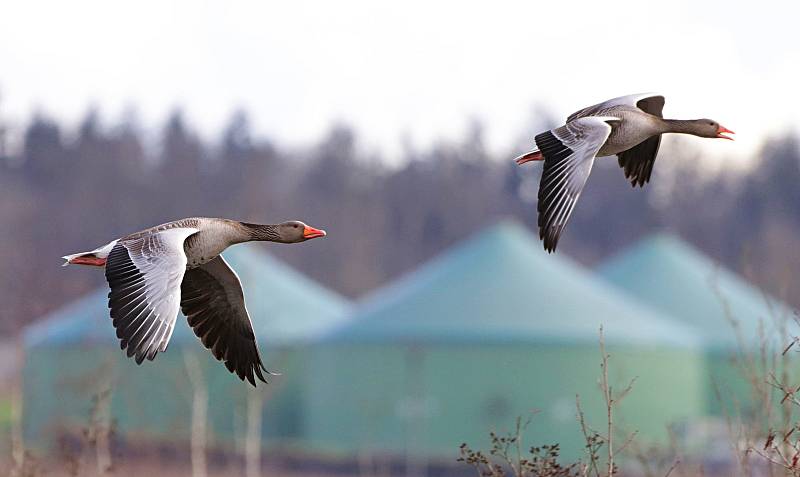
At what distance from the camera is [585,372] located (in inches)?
1602

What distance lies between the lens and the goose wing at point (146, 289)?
9.26 m

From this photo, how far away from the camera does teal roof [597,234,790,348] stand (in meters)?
A: 50.2

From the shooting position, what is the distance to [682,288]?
5194 cm

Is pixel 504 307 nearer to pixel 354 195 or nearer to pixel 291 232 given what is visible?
pixel 291 232

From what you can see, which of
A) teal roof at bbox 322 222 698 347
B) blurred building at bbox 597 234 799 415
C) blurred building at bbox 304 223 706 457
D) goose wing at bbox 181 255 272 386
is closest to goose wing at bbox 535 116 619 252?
goose wing at bbox 181 255 272 386

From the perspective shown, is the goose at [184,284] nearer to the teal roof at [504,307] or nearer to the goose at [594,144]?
the goose at [594,144]

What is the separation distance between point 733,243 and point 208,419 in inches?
2378

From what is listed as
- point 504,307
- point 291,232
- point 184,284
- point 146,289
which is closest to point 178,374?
point 504,307

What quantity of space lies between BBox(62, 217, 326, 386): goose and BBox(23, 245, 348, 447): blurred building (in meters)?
31.8

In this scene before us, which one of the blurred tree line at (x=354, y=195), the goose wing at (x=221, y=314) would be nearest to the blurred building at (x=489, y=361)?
the goose wing at (x=221, y=314)

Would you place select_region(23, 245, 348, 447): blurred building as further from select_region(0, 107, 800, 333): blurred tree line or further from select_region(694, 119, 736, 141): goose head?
select_region(0, 107, 800, 333): blurred tree line

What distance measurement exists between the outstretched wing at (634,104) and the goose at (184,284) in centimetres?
223

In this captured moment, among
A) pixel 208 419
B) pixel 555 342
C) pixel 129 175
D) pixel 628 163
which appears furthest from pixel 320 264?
pixel 628 163

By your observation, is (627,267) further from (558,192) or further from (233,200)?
(558,192)
